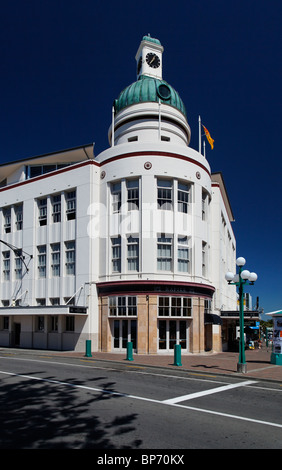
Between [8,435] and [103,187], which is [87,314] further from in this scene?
[8,435]

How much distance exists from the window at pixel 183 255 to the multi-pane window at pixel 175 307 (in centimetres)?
200

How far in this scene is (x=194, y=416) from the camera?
9.08m

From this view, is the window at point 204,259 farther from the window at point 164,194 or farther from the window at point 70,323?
the window at point 70,323

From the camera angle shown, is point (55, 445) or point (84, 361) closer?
point (55, 445)

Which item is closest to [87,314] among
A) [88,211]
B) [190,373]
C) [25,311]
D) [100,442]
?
[25,311]

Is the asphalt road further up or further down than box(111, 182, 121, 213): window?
further down

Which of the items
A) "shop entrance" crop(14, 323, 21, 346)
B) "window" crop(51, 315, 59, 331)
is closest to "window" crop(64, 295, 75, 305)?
"window" crop(51, 315, 59, 331)

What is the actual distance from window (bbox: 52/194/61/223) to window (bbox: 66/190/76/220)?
97 centimetres

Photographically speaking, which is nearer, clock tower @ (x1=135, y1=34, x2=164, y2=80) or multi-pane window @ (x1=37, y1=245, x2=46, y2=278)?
multi-pane window @ (x1=37, y1=245, x2=46, y2=278)

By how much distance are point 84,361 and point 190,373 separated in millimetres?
6372

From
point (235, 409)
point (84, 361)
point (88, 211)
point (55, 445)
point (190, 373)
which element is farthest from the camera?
point (88, 211)

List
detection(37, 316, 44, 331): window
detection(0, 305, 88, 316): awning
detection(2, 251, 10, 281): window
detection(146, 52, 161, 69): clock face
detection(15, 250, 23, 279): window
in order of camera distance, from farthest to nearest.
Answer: detection(146, 52, 161, 69): clock face, detection(2, 251, 10, 281): window, detection(15, 250, 23, 279): window, detection(37, 316, 44, 331): window, detection(0, 305, 88, 316): awning

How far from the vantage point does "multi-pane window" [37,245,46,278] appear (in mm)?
30938

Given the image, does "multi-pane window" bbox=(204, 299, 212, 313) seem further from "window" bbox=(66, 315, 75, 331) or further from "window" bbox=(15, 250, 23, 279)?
"window" bbox=(15, 250, 23, 279)
